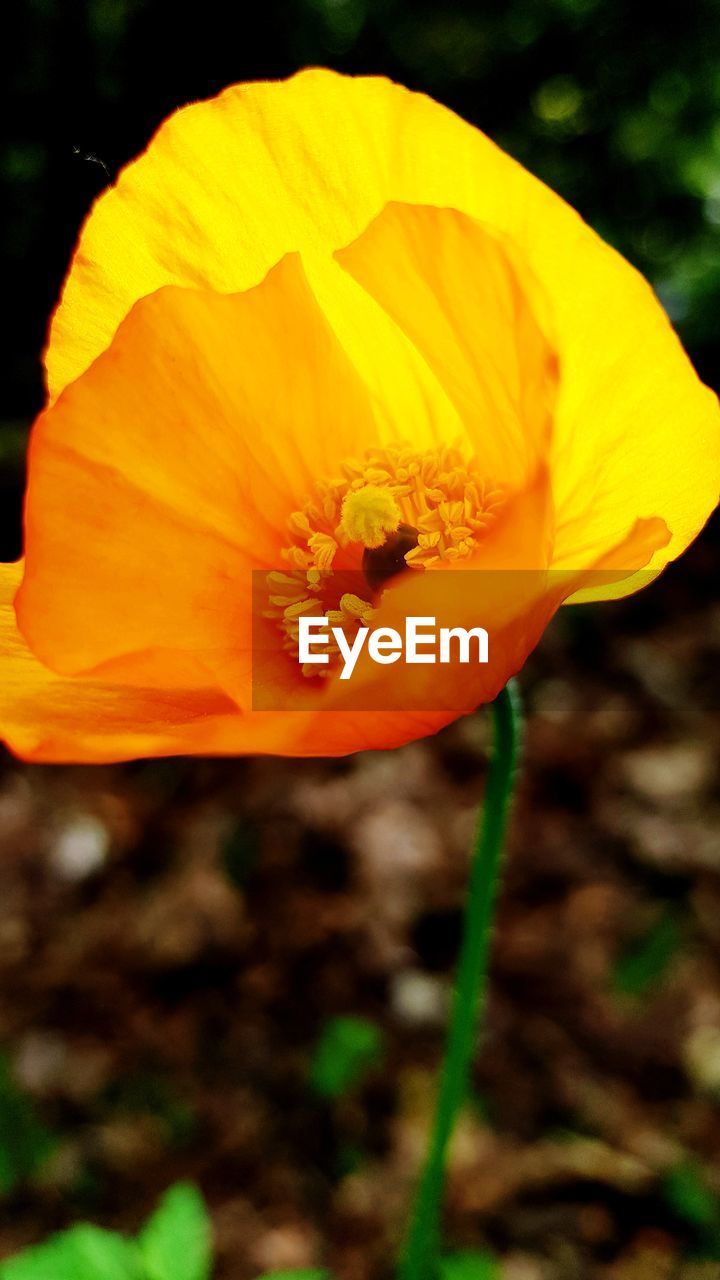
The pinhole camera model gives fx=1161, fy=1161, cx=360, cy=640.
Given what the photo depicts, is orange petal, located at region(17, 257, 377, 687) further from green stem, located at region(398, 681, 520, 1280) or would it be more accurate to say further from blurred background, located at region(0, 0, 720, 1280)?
blurred background, located at region(0, 0, 720, 1280)

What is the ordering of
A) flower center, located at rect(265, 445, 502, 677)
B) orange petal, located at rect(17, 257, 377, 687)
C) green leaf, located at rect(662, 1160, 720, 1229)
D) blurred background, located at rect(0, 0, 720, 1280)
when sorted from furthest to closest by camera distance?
blurred background, located at rect(0, 0, 720, 1280)
green leaf, located at rect(662, 1160, 720, 1229)
flower center, located at rect(265, 445, 502, 677)
orange petal, located at rect(17, 257, 377, 687)

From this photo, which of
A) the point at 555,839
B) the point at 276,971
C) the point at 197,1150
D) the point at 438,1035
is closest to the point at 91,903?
the point at 276,971

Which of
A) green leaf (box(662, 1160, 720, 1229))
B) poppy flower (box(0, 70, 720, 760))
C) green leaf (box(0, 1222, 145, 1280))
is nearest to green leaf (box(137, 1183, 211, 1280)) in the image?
green leaf (box(0, 1222, 145, 1280))

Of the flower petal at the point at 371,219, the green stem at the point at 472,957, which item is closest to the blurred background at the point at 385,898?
the green stem at the point at 472,957

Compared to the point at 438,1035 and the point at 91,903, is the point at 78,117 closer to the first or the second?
A: the point at 91,903

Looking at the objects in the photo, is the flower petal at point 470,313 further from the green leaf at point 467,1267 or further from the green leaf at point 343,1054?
the green leaf at point 343,1054

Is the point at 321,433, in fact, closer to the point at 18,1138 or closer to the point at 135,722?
the point at 135,722
